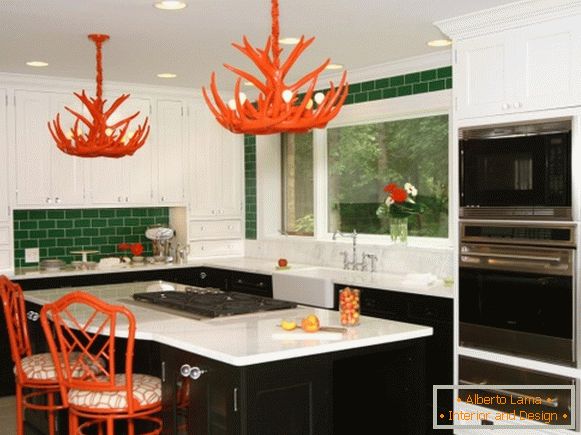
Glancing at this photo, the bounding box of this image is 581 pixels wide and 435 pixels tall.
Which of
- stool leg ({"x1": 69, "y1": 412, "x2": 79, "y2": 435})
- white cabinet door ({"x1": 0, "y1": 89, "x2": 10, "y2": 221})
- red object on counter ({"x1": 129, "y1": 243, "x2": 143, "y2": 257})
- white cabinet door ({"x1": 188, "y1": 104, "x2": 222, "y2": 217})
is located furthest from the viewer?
white cabinet door ({"x1": 188, "y1": 104, "x2": 222, "y2": 217})

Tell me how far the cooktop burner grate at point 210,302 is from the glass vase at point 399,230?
1.95 metres

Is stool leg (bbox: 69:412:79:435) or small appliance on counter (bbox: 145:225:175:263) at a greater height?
small appliance on counter (bbox: 145:225:175:263)

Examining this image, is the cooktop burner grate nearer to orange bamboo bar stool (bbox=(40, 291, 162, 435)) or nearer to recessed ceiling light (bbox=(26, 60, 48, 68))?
orange bamboo bar stool (bbox=(40, 291, 162, 435))

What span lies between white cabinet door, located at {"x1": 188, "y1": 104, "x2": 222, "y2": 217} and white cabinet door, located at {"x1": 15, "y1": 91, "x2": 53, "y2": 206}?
1447 mm

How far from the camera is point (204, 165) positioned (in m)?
7.66

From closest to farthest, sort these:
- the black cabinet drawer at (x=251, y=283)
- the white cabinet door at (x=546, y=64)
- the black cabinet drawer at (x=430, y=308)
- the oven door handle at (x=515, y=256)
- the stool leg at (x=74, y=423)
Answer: the stool leg at (x=74, y=423)
the white cabinet door at (x=546, y=64)
the oven door handle at (x=515, y=256)
the black cabinet drawer at (x=430, y=308)
the black cabinet drawer at (x=251, y=283)

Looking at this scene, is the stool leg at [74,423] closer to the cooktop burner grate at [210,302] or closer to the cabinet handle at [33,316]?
the cooktop burner grate at [210,302]

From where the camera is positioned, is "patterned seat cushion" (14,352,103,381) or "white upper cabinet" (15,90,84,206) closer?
"patterned seat cushion" (14,352,103,381)

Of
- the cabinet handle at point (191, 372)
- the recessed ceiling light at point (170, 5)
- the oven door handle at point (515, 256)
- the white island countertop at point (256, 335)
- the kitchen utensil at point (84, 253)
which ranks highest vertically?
the recessed ceiling light at point (170, 5)

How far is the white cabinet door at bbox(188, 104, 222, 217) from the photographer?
760cm

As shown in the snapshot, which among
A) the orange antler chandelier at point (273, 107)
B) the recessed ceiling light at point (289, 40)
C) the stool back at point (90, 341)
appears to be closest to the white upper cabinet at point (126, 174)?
the recessed ceiling light at point (289, 40)

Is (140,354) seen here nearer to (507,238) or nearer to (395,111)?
(507,238)

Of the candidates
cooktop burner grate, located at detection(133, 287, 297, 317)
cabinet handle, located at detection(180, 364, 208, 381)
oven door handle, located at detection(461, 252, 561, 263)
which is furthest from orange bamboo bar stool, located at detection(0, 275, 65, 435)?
oven door handle, located at detection(461, 252, 561, 263)

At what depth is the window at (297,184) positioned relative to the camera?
7.38 metres
